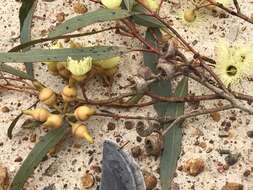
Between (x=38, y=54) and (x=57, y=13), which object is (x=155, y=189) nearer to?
(x=38, y=54)

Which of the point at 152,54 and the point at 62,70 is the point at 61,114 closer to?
the point at 62,70

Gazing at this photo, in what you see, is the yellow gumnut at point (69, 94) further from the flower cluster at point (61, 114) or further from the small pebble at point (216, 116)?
the small pebble at point (216, 116)

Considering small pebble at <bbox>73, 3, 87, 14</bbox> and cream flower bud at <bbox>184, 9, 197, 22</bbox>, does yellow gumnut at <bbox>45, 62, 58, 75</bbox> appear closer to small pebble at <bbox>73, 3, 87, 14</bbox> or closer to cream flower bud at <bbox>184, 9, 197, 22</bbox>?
small pebble at <bbox>73, 3, 87, 14</bbox>

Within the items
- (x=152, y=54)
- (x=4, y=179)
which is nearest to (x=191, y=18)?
(x=152, y=54)

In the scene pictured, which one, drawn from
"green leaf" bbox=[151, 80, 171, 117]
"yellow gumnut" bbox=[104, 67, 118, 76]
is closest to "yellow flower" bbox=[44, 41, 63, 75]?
"yellow gumnut" bbox=[104, 67, 118, 76]

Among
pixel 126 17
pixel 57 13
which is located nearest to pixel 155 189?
pixel 126 17

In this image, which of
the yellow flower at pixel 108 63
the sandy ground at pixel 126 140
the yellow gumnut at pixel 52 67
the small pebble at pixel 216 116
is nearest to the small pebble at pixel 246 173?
the sandy ground at pixel 126 140
